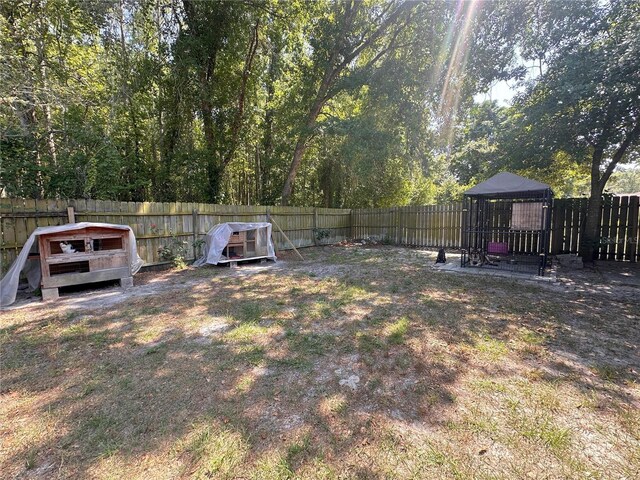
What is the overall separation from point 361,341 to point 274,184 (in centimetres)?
1206

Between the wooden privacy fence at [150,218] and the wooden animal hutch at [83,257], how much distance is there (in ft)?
1.98

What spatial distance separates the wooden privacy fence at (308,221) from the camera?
4.73m

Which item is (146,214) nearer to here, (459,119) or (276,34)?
(276,34)

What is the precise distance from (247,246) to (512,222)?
636 centimetres

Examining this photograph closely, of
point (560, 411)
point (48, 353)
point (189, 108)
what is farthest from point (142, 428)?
point (189, 108)

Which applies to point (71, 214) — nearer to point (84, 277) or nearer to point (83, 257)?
point (83, 257)

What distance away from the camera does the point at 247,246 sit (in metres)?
7.47

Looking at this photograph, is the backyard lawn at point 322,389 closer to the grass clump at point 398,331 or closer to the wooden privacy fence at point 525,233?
the grass clump at point 398,331

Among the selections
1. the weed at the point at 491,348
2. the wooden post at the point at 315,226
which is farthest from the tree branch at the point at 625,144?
the wooden post at the point at 315,226

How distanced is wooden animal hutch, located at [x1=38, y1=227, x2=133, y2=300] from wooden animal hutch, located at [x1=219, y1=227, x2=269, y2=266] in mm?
2330

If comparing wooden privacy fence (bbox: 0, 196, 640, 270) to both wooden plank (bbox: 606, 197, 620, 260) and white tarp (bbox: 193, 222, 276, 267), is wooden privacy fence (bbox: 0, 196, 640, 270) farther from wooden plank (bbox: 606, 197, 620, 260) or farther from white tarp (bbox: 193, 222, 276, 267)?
white tarp (bbox: 193, 222, 276, 267)

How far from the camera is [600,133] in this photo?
5.97 m

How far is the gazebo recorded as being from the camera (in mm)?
5633

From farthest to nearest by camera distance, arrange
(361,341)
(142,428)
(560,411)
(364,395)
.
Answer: (361,341)
(364,395)
(560,411)
(142,428)
